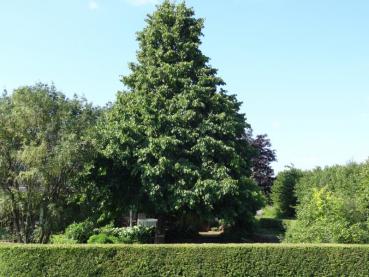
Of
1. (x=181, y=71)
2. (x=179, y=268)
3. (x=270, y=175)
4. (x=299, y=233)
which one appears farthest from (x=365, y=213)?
(x=270, y=175)

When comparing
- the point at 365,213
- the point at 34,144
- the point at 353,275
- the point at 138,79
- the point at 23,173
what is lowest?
the point at 353,275

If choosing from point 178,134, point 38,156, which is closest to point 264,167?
point 178,134

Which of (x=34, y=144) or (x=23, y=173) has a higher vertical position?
(x=34, y=144)

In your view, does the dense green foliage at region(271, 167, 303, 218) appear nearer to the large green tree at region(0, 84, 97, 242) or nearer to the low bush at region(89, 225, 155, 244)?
the low bush at region(89, 225, 155, 244)

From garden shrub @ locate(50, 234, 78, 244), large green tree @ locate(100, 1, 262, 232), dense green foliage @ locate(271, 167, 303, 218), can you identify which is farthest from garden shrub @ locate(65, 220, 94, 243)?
dense green foliage @ locate(271, 167, 303, 218)

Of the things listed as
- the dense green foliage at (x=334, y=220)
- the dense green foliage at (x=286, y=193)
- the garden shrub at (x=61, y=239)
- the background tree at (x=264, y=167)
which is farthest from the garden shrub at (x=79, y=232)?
the background tree at (x=264, y=167)

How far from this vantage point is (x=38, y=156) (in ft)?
49.9

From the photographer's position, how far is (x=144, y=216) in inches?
908

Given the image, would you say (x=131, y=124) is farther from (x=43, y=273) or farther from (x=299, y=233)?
(x=43, y=273)

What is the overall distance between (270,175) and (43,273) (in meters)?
36.1

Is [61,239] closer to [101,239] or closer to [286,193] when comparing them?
[101,239]

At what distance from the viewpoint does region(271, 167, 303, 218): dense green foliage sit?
3397 cm

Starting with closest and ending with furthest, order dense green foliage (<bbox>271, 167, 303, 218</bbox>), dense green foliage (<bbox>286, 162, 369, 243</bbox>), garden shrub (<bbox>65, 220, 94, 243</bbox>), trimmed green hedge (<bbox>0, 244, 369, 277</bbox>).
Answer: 1. trimmed green hedge (<bbox>0, 244, 369, 277</bbox>)
2. dense green foliage (<bbox>286, 162, 369, 243</bbox>)
3. garden shrub (<bbox>65, 220, 94, 243</bbox>)
4. dense green foliage (<bbox>271, 167, 303, 218</bbox>)

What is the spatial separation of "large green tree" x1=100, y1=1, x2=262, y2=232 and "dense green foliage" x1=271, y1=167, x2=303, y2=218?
12.9 metres
